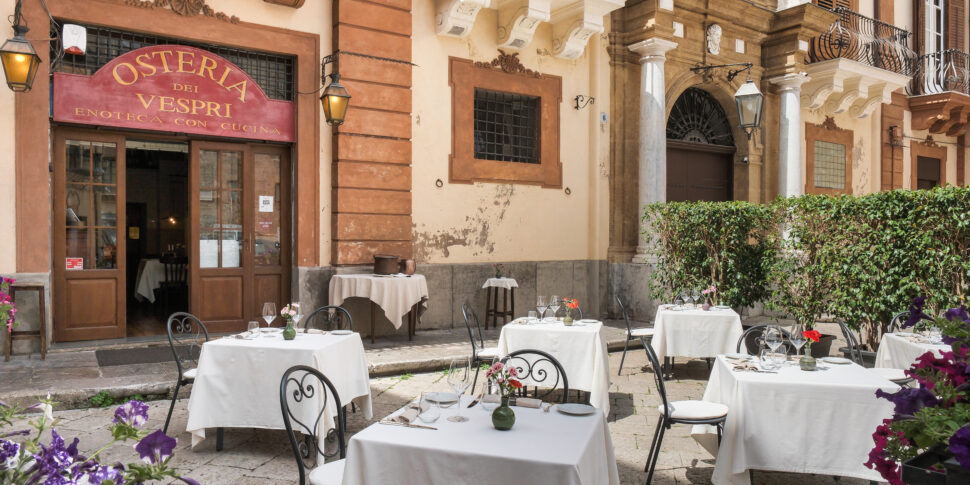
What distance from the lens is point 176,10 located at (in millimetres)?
7680

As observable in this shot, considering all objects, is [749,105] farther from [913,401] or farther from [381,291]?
[913,401]

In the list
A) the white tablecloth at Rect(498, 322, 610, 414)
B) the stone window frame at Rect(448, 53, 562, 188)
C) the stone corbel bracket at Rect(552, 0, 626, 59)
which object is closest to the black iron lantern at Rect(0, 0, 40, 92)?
the stone window frame at Rect(448, 53, 562, 188)

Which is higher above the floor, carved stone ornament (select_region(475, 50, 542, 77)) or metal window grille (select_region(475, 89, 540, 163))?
carved stone ornament (select_region(475, 50, 542, 77))

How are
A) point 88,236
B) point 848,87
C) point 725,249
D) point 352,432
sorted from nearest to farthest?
point 352,432 → point 88,236 → point 725,249 → point 848,87

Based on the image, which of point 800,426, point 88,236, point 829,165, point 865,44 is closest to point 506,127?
point 88,236

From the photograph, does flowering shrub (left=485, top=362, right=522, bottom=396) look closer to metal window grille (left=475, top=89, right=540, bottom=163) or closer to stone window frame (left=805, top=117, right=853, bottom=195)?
metal window grille (left=475, top=89, right=540, bottom=163)

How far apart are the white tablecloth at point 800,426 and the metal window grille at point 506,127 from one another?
270 inches

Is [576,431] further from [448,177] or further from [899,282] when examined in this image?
[448,177]

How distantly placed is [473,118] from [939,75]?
12447 millimetres

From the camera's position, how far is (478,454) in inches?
99.4

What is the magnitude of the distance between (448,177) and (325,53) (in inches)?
93.5

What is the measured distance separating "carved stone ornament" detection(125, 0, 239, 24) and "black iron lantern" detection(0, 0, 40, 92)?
4.18 ft

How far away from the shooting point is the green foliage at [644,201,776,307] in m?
8.27

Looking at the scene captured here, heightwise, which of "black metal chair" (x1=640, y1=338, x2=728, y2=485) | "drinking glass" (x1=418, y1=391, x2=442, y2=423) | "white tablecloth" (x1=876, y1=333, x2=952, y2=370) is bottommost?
"black metal chair" (x1=640, y1=338, x2=728, y2=485)
